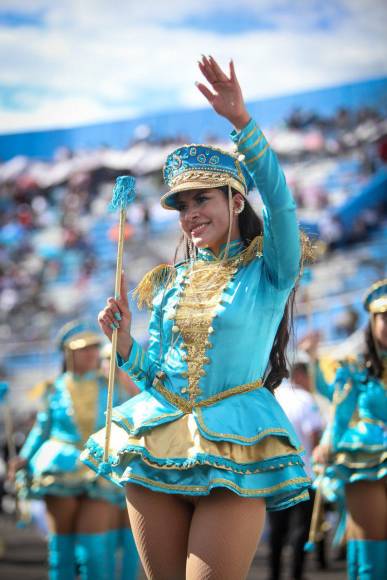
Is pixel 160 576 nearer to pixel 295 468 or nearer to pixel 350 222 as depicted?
pixel 295 468

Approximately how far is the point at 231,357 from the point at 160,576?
2.53 ft

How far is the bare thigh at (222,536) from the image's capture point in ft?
10.1

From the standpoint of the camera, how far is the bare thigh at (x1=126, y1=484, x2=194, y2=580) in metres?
3.21

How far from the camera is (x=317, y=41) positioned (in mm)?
16188

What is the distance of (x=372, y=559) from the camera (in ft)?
17.6

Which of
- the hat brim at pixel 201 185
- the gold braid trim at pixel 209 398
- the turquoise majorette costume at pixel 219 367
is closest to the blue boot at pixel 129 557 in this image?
the turquoise majorette costume at pixel 219 367

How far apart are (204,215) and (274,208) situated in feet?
1.39

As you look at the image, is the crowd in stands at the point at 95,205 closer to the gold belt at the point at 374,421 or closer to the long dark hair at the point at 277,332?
the gold belt at the point at 374,421

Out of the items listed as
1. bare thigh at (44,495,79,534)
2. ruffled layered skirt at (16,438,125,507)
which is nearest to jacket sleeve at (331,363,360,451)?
ruffled layered skirt at (16,438,125,507)

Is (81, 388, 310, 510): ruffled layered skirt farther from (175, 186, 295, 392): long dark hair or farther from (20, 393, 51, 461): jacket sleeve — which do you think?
(20, 393, 51, 461): jacket sleeve

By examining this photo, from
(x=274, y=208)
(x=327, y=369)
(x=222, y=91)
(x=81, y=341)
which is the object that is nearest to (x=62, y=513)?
(x=81, y=341)

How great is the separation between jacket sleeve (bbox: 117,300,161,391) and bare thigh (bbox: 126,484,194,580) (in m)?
0.42

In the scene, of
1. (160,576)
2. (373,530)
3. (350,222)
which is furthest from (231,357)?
(350,222)

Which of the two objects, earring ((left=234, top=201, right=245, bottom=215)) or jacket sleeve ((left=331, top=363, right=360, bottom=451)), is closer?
A: earring ((left=234, top=201, right=245, bottom=215))
